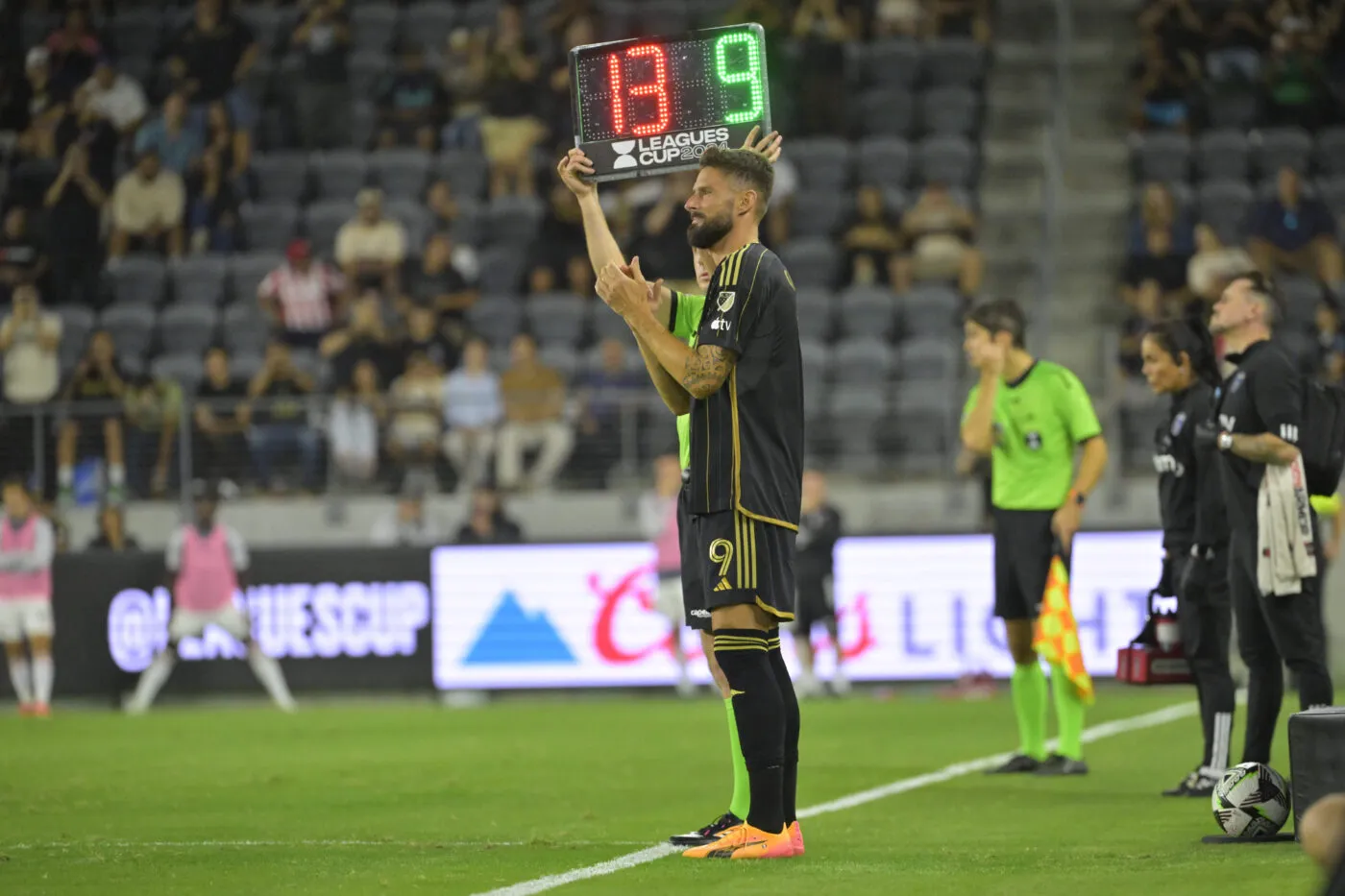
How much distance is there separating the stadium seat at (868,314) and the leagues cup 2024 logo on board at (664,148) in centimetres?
1296

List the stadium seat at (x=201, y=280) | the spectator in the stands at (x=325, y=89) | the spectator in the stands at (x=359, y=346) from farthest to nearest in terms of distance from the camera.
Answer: the spectator in the stands at (x=325, y=89) < the stadium seat at (x=201, y=280) < the spectator in the stands at (x=359, y=346)

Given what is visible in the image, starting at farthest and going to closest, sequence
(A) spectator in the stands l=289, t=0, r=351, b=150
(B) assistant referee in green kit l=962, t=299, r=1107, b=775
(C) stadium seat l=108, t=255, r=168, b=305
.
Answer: (A) spectator in the stands l=289, t=0, r=351, b=150 < (C) stadium seat l=108, t=255, r=168, b=305 < (B) assistant referee in green kit l=962, t=299, r=1107, b=775

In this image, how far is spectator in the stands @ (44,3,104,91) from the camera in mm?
24703

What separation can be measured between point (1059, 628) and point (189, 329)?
12.8m

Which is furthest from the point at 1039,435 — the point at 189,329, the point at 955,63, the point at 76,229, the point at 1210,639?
the point at 76,229

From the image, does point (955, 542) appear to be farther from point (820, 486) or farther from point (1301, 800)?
point (1301, 800)

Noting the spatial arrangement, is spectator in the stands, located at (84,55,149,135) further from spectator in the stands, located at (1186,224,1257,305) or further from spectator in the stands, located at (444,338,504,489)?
spectator in the stands, located at (1186,224,1257,305)

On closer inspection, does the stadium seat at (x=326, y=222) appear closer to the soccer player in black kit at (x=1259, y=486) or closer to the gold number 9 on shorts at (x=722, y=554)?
the soccer player in black kit at (x=1259, y=486)

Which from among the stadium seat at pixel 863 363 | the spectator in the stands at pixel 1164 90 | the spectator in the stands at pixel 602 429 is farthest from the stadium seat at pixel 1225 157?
the spectator in the stands at pixel 602 429

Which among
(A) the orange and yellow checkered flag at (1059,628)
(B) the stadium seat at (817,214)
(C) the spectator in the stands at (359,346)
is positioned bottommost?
(A) the orange and yellow checkered flag at (1059,628)

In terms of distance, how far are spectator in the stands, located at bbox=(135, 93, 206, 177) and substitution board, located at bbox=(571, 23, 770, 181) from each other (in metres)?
16.5

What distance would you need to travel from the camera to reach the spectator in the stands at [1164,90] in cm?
2339

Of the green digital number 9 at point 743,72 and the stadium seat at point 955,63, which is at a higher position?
the stadium seat at point 955,63

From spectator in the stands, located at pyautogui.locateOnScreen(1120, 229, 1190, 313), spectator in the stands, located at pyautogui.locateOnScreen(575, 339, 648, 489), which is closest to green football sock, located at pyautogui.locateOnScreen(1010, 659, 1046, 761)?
spectator in the stands, located at pyautogui.locateOnScreen(575, 339, 648, 489)
